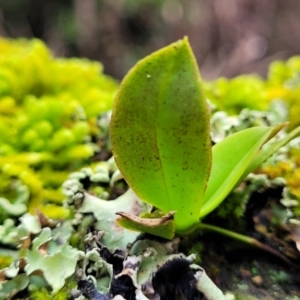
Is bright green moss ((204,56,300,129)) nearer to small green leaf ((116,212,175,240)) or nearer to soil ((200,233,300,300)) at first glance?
soil ((200,233,300,300))

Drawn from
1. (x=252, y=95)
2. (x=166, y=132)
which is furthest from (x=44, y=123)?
(x=252, y=95)

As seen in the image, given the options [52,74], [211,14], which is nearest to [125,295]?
[52,74]

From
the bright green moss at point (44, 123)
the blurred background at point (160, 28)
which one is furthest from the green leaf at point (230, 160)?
the blurred background at point (160, 28)

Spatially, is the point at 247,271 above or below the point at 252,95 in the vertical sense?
below

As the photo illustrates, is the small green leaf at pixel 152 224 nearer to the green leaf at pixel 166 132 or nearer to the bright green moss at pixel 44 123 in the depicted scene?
the green leaf at pixel 166 132

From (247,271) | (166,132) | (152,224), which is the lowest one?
(247,271)

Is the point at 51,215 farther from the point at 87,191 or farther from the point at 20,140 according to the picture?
the point at 20,140

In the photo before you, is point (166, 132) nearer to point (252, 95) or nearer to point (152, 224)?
point (152, 224)
